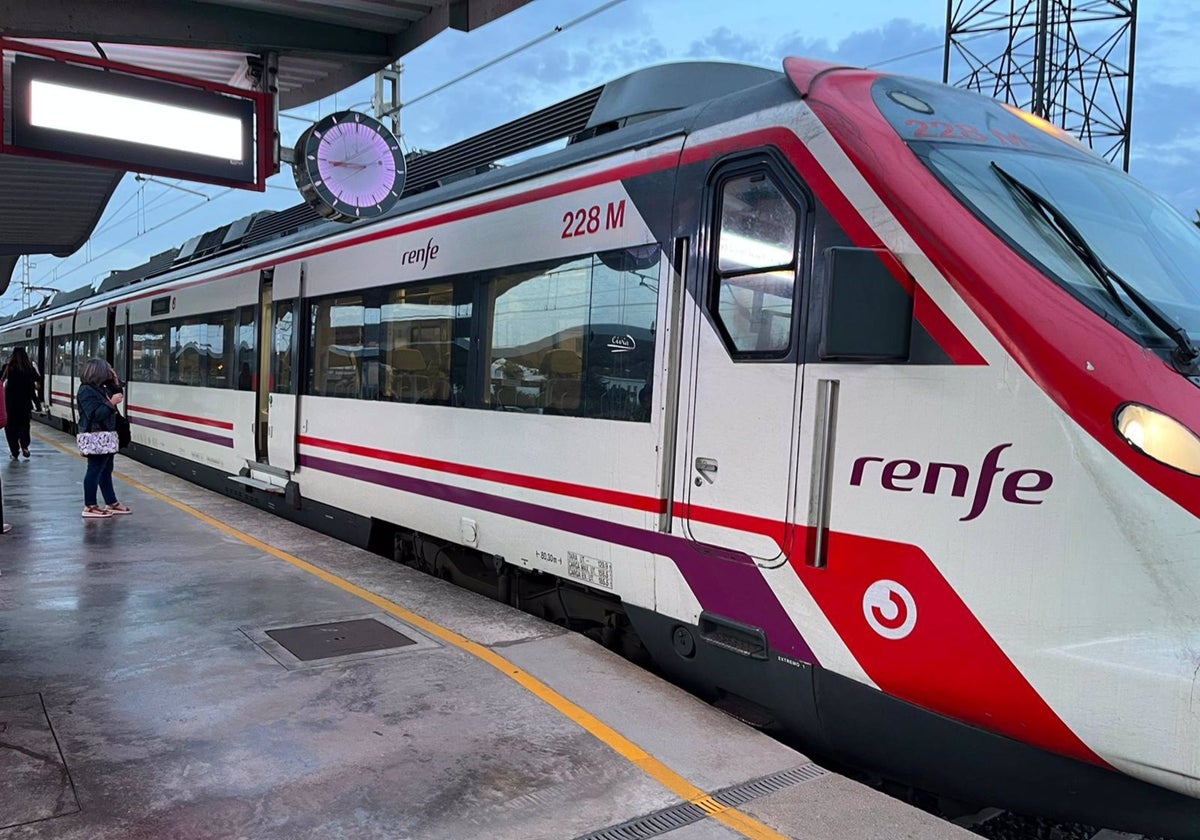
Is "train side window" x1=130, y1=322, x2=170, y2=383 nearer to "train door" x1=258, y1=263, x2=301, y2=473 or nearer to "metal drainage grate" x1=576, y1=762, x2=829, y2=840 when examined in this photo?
"train door" x1=258, y1=263, x2=301, y2=473

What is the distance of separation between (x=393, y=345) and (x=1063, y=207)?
460 cm

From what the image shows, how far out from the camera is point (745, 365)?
3.73 metres

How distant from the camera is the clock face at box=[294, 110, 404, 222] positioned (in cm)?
659

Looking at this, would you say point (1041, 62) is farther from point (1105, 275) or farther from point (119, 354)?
point (119, 354)

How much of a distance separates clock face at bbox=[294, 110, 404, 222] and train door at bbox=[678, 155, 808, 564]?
362cm

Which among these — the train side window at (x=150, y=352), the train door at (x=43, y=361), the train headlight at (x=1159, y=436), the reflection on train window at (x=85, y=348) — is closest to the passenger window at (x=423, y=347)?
the train headlight at (x=1159, y=436)

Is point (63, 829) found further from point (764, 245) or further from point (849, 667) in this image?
point (764, 245)

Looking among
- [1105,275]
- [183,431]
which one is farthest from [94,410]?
[1105,275]

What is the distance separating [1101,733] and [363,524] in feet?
18.3

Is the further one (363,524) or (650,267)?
(363,524)

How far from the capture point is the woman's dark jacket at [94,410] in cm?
830

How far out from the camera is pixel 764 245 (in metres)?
3.70

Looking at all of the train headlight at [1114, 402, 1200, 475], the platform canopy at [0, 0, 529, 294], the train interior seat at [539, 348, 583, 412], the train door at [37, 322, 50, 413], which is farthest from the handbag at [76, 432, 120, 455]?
the train door at [37, 322, 50, 413]

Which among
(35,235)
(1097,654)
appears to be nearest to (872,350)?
(1097,654)
